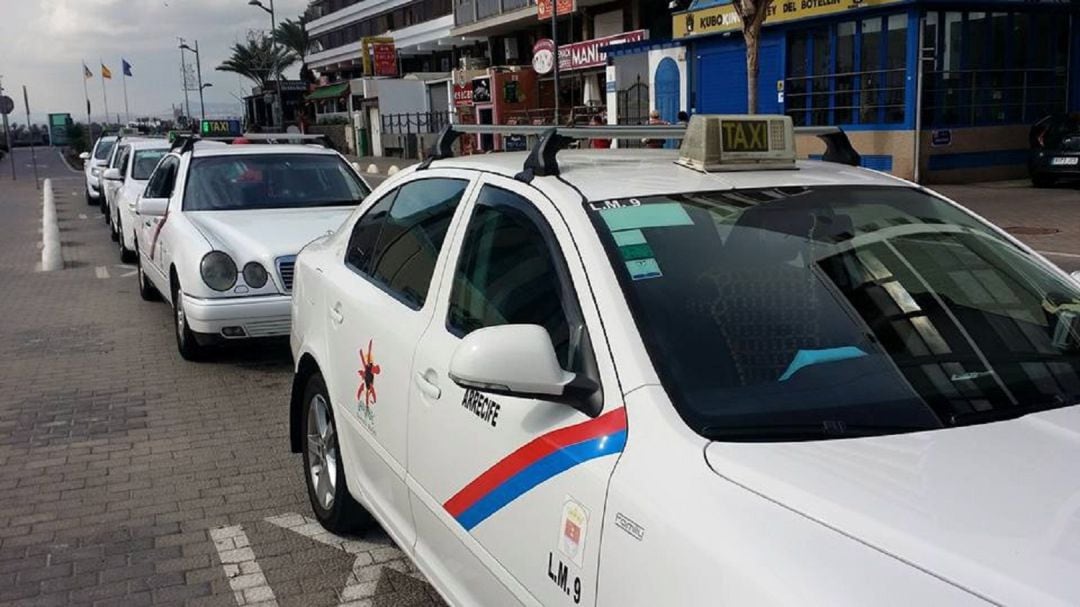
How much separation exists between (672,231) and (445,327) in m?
0.80

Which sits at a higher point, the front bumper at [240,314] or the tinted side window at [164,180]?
the tinted side window at [164,180]

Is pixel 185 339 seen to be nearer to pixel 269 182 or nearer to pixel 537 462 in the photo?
pixel 269 182

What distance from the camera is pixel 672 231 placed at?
270 cm

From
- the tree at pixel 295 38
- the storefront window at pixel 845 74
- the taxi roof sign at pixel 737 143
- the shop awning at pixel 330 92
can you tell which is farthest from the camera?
the tree at pixel 295 38

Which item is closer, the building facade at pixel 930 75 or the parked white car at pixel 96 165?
the building facade at pixel 930 75

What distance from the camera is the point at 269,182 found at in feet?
28.1

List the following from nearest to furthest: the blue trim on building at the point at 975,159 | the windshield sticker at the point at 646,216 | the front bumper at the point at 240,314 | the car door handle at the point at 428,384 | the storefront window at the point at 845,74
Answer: the windshield sticker at the point at 646,216 → the car door handle at the point at 428,384 → the front bumper at the point at 240,314 → the blue trim on building at the point at 975,159 → the storefront window at the point at 845,74

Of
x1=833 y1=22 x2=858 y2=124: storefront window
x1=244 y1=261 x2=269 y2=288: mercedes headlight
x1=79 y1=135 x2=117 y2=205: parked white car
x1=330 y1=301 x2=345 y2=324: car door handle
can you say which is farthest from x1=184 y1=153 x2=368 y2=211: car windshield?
x1=79 y1=135 x2=117 y2=205: parked white car

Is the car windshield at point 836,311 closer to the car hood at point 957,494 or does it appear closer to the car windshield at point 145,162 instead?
the car hood at point 957,494

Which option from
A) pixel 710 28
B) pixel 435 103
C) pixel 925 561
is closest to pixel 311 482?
pixel 925 561

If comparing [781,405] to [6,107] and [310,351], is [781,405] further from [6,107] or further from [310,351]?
[6,107]

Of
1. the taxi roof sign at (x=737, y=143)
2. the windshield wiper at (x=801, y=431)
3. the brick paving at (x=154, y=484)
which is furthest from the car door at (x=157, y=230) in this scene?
the windshield wiper at (x=801, y=431)

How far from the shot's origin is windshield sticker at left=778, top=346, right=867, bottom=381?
2349 mm

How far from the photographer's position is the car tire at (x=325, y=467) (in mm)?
4078
